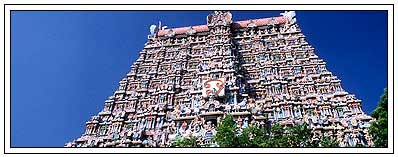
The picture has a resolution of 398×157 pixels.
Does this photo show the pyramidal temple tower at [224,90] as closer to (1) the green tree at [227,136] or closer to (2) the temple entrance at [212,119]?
(2) the temple entrance at [212,119]

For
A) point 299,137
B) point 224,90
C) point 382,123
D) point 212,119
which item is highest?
point 224,90

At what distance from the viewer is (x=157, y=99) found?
24406mm

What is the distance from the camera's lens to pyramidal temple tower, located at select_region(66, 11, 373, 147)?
20922mm

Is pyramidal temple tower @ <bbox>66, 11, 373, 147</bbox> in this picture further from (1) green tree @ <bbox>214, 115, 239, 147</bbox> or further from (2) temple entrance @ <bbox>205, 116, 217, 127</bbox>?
(1) green tree @ <bbox>214, 115, 239, 147</bbox>

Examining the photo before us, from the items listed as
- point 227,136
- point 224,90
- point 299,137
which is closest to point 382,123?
point 299,137

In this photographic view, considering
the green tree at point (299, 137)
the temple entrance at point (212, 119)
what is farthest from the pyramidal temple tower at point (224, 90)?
the green tree at point (299, 137)

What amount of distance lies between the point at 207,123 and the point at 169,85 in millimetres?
5114

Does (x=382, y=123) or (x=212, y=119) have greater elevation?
(x=382, y=123)

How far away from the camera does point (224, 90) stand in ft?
75.8

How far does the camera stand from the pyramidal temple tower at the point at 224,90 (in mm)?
20922

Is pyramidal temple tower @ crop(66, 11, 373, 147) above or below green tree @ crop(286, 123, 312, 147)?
above

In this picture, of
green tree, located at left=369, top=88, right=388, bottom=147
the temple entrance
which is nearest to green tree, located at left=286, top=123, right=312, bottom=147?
green tree, located at left=369, top=88, right=388, bottom=147

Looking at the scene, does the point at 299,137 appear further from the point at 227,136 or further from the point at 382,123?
the point at 382,123
